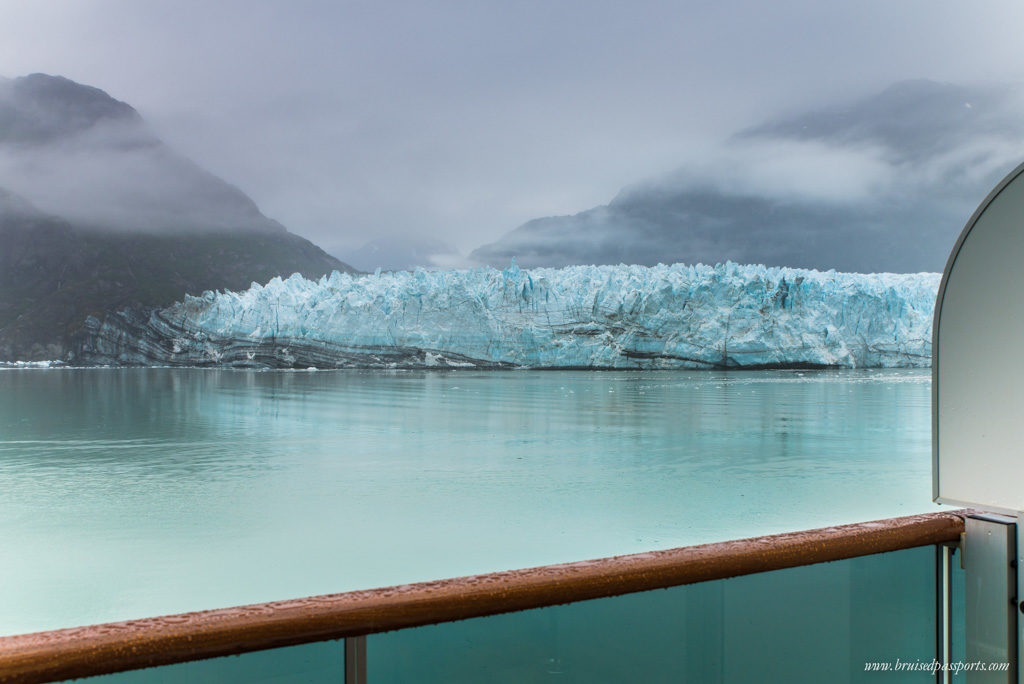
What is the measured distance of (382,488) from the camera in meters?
6.54

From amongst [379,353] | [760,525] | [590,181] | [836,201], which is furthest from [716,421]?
[836,201]

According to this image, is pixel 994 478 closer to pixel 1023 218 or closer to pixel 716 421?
pixel 1023 218

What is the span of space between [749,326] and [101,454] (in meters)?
15.7

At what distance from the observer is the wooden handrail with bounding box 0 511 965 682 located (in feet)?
1.14

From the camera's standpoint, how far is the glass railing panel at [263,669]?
1.28 feet

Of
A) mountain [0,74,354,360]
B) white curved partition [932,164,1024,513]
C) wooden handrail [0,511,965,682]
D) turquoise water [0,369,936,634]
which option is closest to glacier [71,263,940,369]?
turquoise water [0,369,936,634]

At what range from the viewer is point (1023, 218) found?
657mm

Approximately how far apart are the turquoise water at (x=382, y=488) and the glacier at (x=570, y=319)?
19.9 feet

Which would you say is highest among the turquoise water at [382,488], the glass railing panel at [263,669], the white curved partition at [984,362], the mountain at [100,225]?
the mountain at [100,225]

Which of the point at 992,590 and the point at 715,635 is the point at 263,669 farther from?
the point at 992,590

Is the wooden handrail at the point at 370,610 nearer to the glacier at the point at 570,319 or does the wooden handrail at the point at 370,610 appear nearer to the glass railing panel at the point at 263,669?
the glass railing panel at the point at 263,669

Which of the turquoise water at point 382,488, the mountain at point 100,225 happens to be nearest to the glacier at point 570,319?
the turquoise water at point 382,488

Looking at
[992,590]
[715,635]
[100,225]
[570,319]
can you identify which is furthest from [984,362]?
[100,225]

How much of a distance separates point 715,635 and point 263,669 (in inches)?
15.1
